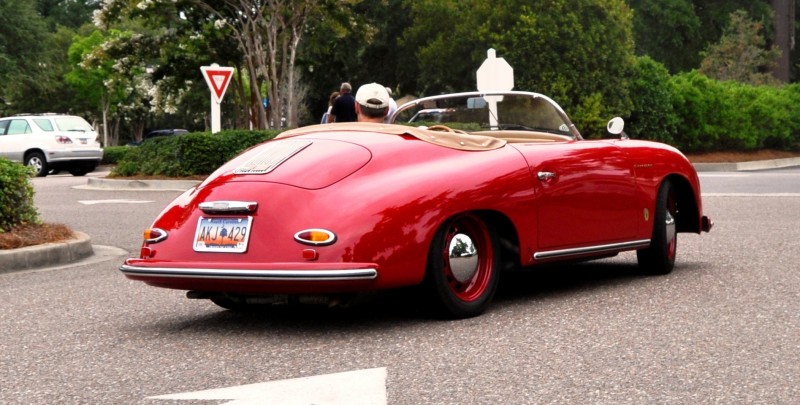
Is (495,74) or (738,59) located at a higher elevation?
(738,59)

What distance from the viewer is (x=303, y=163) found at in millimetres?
6742

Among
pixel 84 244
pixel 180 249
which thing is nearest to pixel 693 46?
pixel 84 244

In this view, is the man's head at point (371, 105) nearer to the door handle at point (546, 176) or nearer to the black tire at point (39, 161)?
the door handle at point (546, 176)

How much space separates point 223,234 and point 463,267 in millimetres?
1236

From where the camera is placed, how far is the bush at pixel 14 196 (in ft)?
35.6

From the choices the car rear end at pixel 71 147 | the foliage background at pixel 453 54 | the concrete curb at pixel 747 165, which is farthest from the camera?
the concrete curb at pixel 747 165

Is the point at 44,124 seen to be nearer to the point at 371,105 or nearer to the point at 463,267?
the point at 371,105

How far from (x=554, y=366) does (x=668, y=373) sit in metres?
0.47

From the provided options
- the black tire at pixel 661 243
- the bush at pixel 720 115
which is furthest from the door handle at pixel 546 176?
the bush at pixel 720 115

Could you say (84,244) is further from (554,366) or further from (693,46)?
(693,46)

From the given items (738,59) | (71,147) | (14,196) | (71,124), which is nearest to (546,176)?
(14,196)

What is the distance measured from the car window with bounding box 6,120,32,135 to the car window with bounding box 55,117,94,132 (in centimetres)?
73

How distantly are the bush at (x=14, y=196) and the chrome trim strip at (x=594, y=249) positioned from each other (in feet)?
17.0

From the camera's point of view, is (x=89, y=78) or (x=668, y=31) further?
(x=89, y=78)
